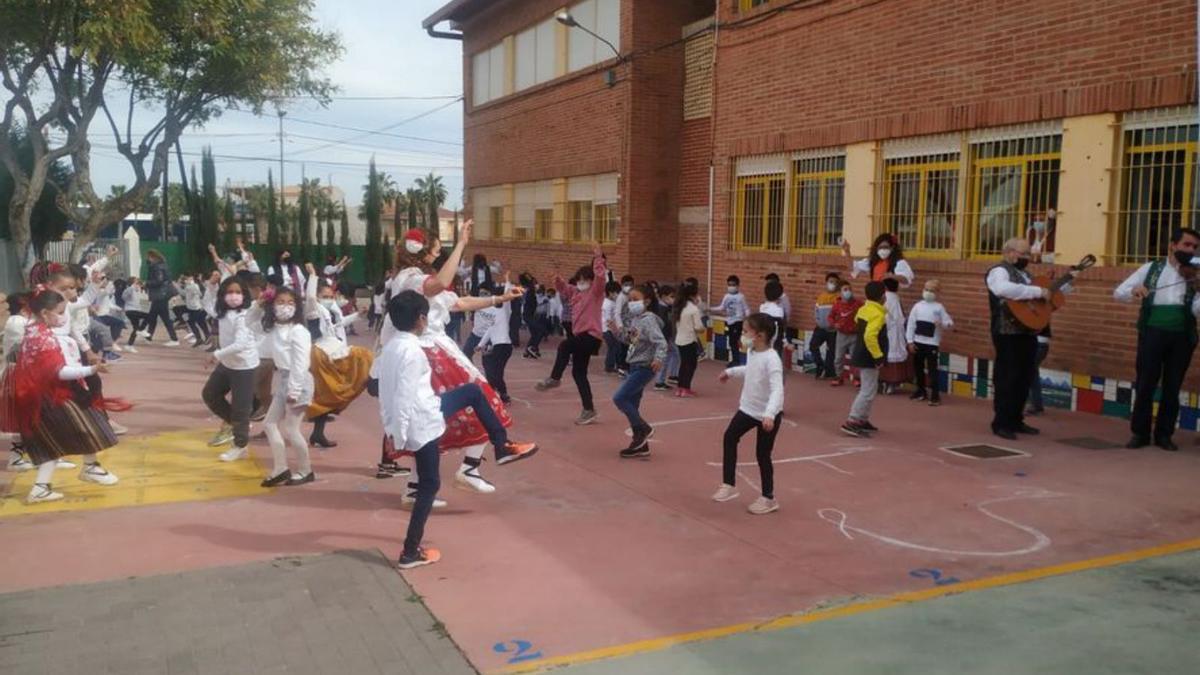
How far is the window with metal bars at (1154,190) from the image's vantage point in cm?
1003

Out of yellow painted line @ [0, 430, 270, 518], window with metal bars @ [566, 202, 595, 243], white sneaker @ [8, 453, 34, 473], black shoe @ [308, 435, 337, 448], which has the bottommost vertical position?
yellow painted line @ [0, 430, 270, 518]

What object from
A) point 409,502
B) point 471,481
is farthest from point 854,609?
point 409,502

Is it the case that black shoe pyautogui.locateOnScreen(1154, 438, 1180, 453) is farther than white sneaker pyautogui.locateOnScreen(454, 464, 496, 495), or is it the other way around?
black shoe pyautogui.locateOnScreen(1154, 438, 1180, 453)

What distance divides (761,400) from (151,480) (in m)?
4.98

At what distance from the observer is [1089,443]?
31.0 feet

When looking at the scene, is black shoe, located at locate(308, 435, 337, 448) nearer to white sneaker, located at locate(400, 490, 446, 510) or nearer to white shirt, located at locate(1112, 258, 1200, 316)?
white sneaker, located at locate(400, 490, 446, 510)

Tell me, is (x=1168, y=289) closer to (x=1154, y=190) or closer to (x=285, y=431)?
(x=1154, y=190)

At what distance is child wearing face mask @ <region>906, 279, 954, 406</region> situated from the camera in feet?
39.3

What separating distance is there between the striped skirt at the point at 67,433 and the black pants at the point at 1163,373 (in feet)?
28.5

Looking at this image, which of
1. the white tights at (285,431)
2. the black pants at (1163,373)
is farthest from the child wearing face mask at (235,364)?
the black pants at (1163,373)

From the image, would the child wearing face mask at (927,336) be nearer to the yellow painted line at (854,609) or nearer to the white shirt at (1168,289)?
the white shirt at (1168,289)

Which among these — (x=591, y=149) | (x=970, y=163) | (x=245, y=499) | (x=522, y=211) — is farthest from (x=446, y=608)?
(x=522, y=211)

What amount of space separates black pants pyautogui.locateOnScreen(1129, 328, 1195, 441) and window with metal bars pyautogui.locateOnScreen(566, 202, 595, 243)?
13702 millimetres

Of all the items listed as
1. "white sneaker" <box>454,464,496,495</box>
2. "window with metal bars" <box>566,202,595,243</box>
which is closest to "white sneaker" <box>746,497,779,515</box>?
"white sneaker" <box>454,464,496,495</box>
